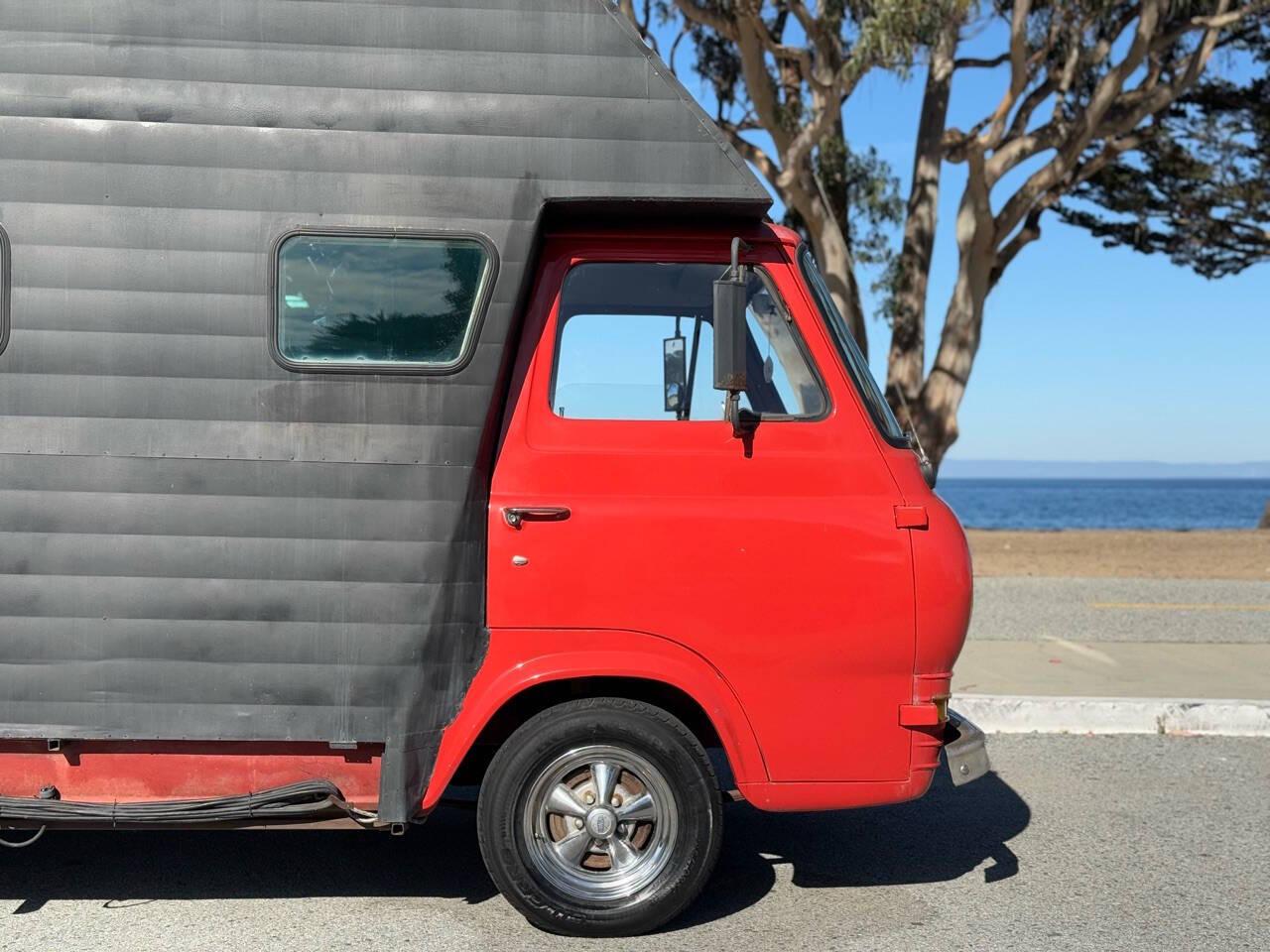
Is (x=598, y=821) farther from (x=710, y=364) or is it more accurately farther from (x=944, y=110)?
(x=944, y=110)

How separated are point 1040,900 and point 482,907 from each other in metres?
2.12

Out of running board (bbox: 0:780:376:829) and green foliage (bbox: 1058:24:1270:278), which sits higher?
green foliage (bbox: 1058:24:1270:278)

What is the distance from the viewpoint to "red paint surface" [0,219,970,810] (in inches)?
166

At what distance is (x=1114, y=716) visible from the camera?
7.46 meters

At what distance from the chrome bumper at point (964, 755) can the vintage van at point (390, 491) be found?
0.15 metres

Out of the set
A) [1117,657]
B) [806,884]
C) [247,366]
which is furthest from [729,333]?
[1117,657]

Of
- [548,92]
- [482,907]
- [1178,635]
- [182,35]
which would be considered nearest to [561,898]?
[482,907]

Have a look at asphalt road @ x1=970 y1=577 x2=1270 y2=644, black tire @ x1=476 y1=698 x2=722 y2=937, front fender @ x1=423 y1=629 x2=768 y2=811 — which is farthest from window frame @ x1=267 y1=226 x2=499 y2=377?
asphalt road @ x1=970 y1=577 x2=1270 y2=644

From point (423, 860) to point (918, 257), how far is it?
1187cm

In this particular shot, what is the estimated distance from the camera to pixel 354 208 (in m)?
4.23

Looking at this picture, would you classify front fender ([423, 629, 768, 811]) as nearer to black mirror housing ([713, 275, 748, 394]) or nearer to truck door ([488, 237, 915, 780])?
truck door ([488, 237, 915, 780])

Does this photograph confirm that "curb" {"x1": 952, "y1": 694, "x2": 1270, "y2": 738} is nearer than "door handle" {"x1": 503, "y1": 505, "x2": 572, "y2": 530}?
No

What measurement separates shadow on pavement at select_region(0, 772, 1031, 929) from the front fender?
85 centimetres

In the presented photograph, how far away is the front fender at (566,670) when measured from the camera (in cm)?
419
